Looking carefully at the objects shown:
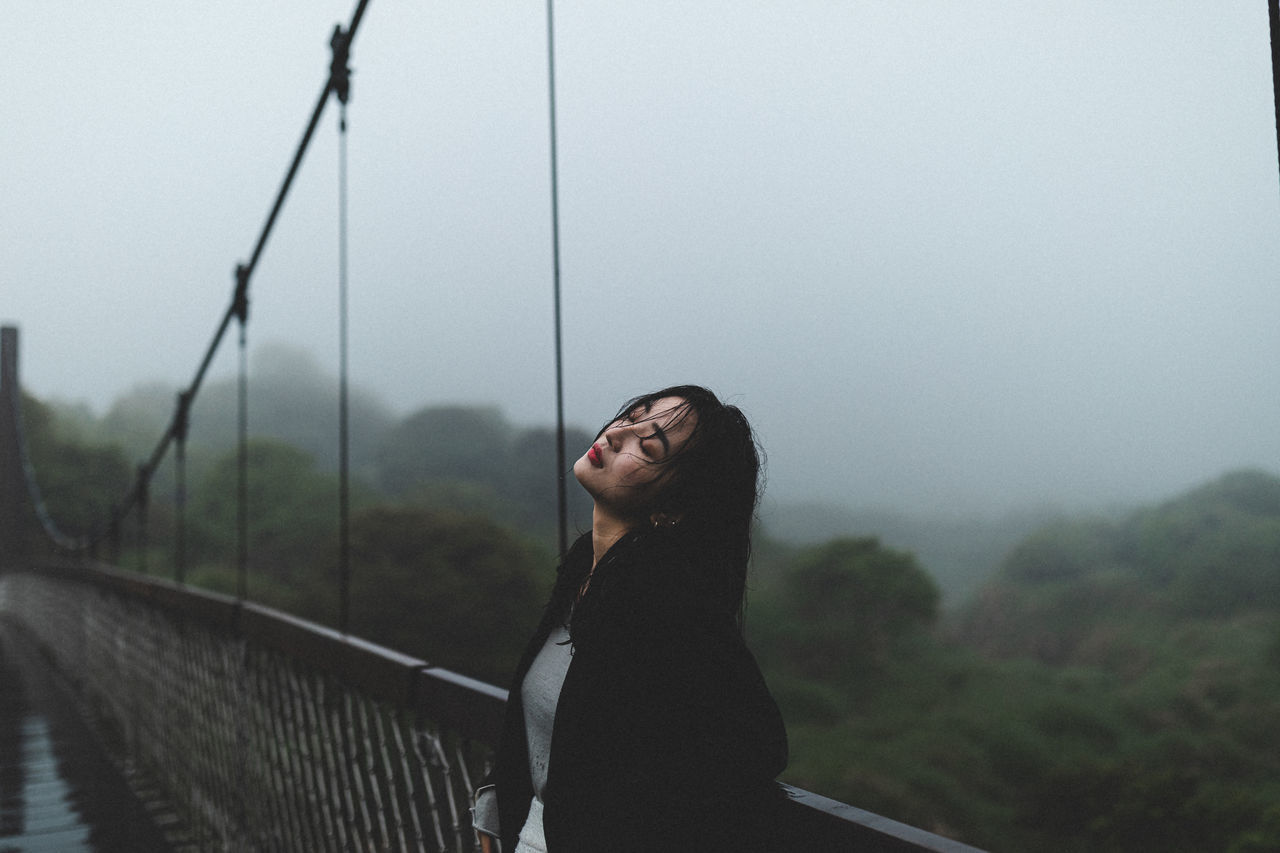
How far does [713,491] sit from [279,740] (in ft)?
5.34

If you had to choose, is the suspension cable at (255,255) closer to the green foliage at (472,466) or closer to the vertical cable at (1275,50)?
the vertical cable at (1275,50)

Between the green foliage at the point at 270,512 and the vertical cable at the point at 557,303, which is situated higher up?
the vertical cable at the point at 557,303

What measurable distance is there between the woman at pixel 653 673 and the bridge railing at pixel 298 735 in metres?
0.10

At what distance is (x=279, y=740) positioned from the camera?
2025 millimetres

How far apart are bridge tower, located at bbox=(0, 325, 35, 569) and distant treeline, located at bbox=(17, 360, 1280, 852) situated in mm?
7449

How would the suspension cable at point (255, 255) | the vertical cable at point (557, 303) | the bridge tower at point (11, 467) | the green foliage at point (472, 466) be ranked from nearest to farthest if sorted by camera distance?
1. the vertical cable at point (557, 303)
2. the suspension cable at point (255, 255)
3. the bridge tower at point (11, 467)
4. the green foliage at point (472, 466)

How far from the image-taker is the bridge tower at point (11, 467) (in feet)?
52.1

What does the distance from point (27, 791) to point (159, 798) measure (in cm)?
48

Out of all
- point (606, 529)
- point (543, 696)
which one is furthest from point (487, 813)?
point (606, 529)

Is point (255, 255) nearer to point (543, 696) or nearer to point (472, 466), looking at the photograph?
point (543, 696)

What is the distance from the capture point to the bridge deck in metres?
2.61

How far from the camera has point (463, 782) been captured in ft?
4.23

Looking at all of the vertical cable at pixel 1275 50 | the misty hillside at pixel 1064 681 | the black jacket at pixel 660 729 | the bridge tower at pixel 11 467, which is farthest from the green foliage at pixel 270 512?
the vertical cable at pixel 1275 50

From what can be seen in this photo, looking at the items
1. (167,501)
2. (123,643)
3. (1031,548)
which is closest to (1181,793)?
(1031,548)
